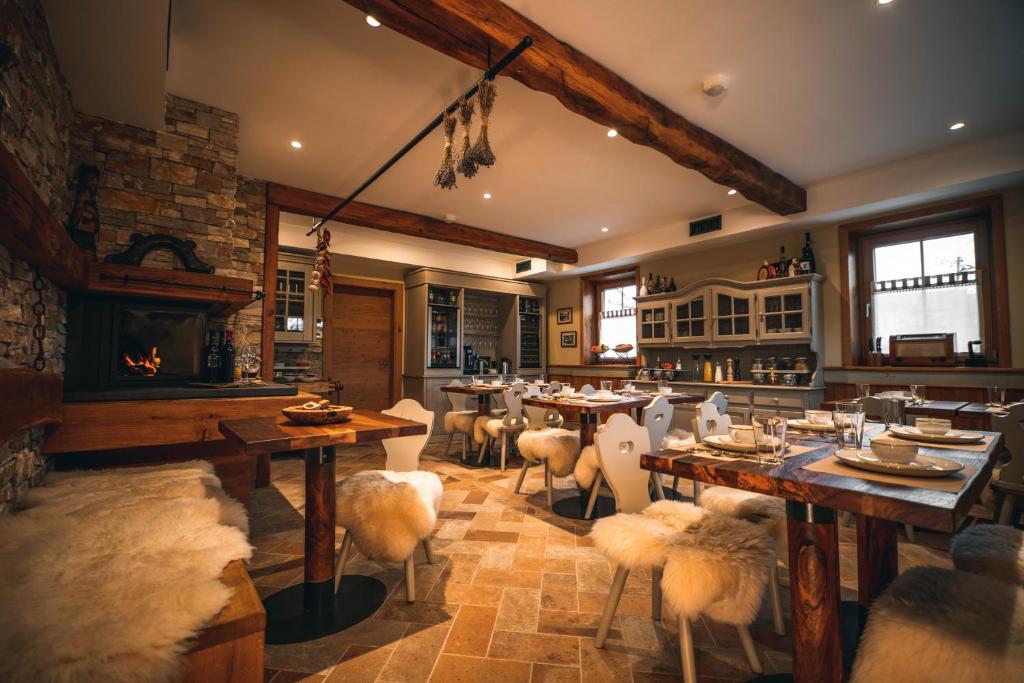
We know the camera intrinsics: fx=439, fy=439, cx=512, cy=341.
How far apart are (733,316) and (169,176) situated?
18.5 ft

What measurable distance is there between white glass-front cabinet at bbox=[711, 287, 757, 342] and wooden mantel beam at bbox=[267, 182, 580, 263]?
2456 millimetres

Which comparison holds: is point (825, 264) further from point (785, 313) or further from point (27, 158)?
point (27, 158)

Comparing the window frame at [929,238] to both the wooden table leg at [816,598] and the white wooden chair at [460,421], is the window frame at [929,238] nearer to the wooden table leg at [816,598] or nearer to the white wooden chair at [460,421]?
the white wooden chair at [460,421]

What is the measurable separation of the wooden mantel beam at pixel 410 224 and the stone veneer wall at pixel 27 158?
6.93 ft

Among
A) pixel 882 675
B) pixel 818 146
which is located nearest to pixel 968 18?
pixel 818 146

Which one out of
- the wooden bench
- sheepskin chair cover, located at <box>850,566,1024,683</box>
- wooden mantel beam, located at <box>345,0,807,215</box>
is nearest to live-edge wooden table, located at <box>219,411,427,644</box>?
the wooden bench

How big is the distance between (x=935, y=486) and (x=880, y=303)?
4727 mm

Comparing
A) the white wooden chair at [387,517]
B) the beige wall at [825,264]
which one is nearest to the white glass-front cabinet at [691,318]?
the beige wall at [825,264]

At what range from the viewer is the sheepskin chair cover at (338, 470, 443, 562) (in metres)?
1.90

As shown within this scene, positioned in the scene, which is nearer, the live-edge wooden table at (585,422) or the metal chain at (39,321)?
the metal chain at (39,321)

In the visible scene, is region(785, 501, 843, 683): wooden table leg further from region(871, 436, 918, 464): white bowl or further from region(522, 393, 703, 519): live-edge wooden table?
region(522, 393, 703, 519): live-edge wooden table

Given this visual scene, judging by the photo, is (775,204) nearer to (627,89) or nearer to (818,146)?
(818,146)

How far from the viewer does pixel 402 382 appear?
7090 mm

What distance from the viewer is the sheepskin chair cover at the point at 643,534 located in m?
1.46
